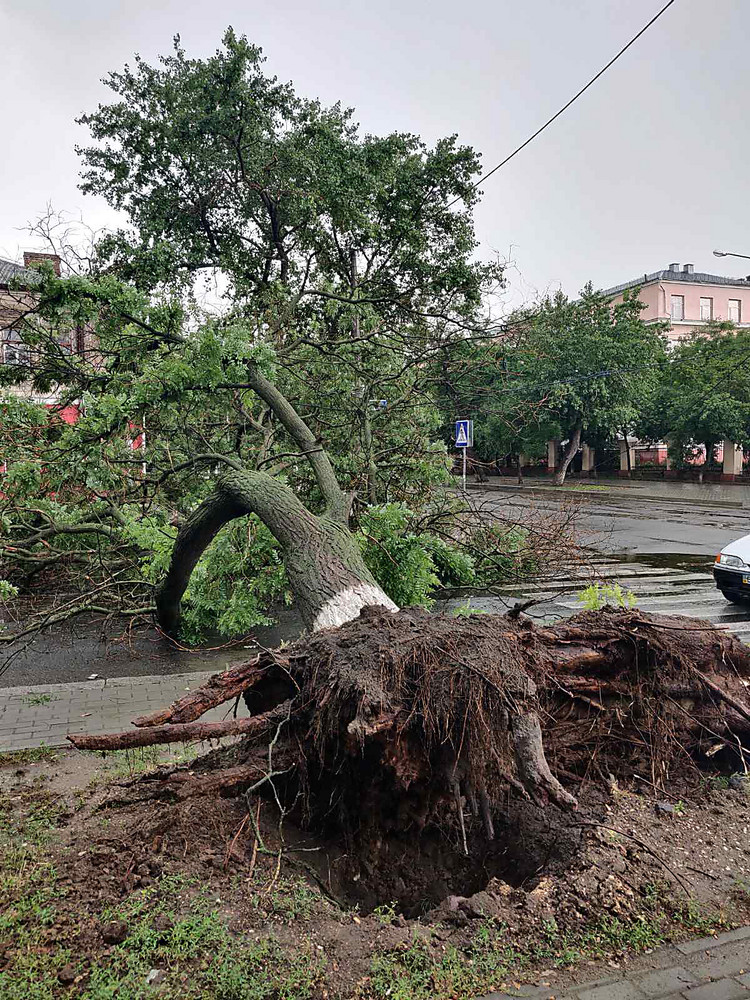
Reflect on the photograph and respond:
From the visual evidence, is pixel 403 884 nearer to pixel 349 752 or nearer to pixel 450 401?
pixel 349 752

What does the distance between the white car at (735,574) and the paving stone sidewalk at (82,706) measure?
7.02 m

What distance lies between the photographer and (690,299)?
5772 centimetres

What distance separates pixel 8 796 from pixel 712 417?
35.2 metres

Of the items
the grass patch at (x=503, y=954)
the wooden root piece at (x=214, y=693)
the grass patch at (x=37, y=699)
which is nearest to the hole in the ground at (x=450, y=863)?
the grass patch at (x=503, y=954)

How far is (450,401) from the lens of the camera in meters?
10.1

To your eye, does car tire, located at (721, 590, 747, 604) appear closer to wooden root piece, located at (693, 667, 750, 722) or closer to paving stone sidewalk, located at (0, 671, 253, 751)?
wooden root piece, located at (693, 667, 750, 722)

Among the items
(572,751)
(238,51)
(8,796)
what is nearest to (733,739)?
(572,751)

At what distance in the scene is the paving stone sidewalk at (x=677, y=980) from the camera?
7.75 ft

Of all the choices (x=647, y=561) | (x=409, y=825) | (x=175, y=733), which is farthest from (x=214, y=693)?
(x=647, y=561)

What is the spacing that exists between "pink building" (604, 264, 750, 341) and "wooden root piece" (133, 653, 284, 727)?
58109 mm

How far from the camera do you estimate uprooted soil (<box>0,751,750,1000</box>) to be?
239 cm

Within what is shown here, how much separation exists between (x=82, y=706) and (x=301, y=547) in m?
2.19

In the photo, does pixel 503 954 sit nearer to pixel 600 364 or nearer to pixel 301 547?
pixel 301 547

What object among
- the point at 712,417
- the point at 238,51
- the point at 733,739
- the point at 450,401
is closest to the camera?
the point at 733,739
